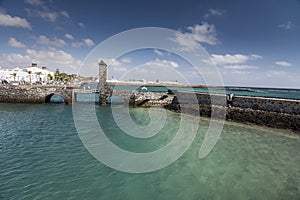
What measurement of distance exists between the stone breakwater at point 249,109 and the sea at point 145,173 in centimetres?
359

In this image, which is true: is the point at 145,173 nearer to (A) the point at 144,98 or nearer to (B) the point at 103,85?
(A) the point at 144,98

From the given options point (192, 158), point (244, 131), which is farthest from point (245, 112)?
point (192, 158)

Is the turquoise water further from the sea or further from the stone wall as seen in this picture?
the stone wall

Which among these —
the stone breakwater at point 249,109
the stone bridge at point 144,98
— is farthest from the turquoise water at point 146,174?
the stone bridge at point 144,98

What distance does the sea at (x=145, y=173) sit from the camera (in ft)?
18.8

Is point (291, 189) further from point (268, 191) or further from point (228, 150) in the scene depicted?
point (228, 150)

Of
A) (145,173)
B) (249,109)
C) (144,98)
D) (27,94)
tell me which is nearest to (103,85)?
(144,98)

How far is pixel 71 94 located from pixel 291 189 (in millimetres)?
26591

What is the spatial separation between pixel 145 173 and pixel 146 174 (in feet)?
0.31

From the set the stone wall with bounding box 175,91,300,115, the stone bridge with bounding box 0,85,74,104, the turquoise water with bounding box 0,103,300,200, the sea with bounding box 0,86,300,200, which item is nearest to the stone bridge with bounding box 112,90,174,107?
the stone wall with bounding box 175,91,300,115

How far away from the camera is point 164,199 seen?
5.45 meters

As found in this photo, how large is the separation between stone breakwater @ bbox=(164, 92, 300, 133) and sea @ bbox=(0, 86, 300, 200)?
3592mm

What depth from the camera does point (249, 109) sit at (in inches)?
683

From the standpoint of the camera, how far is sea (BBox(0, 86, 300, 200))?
5723 millimetres
